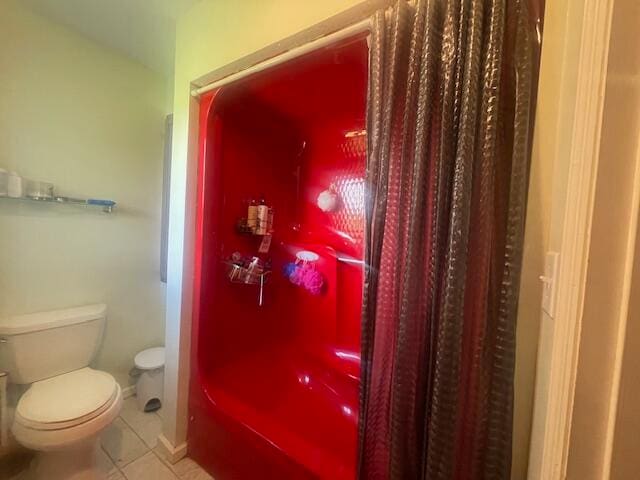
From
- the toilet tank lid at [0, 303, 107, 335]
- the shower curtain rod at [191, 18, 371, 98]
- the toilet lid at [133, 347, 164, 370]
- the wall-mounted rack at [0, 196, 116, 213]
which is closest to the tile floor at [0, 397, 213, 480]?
the toilet lid at [133, 347, 164, 370]

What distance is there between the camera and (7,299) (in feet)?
4.20

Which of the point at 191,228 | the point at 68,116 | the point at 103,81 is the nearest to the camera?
the point at 191,228

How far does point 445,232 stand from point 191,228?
1.15m

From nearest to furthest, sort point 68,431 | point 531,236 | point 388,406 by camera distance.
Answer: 1. point 531,236
2. point 388,406
3. point 68,431

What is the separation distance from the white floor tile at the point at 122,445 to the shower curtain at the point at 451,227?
1.38 meters

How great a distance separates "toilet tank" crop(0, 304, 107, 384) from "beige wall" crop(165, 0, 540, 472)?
0.51 m

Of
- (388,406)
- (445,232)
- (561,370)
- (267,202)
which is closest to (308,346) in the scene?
(267,202)

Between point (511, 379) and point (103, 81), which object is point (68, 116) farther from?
point (511, 379)

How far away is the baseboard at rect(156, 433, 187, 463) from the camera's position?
128 centimetres

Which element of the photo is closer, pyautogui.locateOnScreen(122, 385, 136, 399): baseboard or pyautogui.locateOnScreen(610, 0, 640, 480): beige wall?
pyautogui.locateOnScreen(610, 0, 640, 480): beige wall

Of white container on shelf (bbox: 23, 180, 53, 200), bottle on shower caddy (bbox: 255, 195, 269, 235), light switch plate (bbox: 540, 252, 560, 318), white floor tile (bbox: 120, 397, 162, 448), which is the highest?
white container on shelf (bbox: 23, 180, 53, 200)

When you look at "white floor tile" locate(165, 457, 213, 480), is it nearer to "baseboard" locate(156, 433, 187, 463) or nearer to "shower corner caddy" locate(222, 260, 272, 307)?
"baseboard" locate(156, 433, 187, 463)

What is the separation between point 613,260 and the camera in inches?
10.9

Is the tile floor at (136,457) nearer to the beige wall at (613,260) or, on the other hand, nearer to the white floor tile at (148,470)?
the white floor tile at (148,470)
